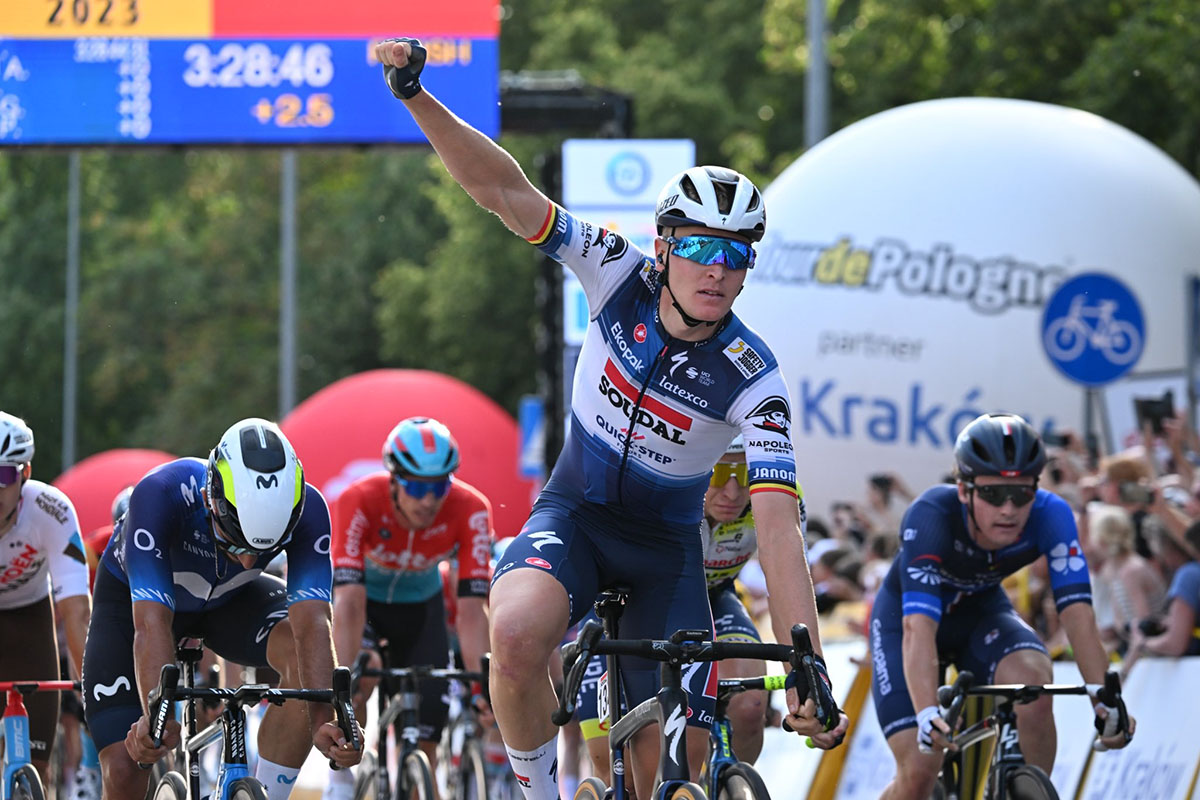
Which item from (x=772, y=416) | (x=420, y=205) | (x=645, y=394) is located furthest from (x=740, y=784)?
(x=420, y=205)

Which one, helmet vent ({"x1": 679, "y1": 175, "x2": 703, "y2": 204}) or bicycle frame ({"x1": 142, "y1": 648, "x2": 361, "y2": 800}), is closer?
helmet vent ({"x1": 679, "y1": 175, "x2": 703, "y2": 204})

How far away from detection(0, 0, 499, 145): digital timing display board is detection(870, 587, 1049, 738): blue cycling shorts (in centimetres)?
772

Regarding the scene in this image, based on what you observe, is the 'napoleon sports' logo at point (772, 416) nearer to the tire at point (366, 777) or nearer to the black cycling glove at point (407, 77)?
the black cycling glove at point (407, 77)

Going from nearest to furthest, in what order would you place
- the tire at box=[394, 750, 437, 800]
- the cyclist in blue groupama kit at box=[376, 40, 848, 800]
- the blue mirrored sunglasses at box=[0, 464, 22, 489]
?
the cyclist in blue groupama kit at box=[376, 40, 848, 800]
the blue mirrored sunglasses at box=[0, 464, 22, 489]
the tire at box=[394, 750, 437, 800]

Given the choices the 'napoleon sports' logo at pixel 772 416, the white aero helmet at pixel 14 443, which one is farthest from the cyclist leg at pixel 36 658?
the 'napoleon sports' logo at pixel 772 416

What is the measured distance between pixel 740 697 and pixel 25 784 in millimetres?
3178

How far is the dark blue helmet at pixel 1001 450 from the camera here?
26.4ft

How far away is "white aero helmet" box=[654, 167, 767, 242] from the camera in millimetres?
6145

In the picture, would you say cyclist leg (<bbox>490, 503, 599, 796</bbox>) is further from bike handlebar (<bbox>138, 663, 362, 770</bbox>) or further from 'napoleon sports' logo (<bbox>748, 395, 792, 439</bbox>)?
'napoleon sports' logo (<bbox>748, 395, 792, 439</bbox>)

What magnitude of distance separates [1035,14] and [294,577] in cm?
2501

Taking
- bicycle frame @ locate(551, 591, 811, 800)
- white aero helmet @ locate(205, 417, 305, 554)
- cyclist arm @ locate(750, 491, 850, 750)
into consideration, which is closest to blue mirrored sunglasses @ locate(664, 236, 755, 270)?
cyclist arm @ locate(750, 491, 850, 750)

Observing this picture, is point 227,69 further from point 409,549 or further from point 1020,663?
point 1020,663

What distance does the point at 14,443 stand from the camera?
839cm

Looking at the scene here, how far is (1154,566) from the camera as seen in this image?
11391 millimetres
